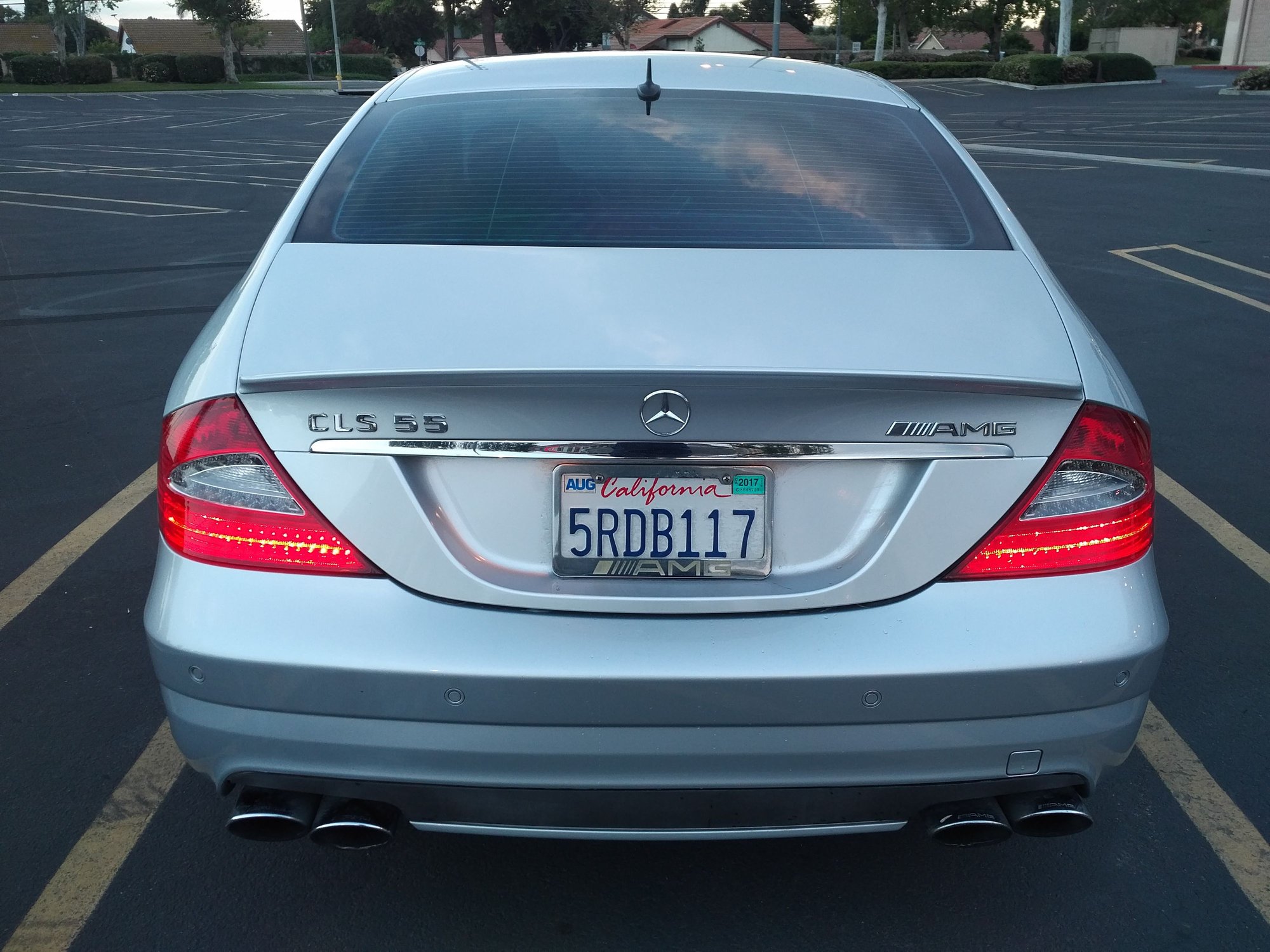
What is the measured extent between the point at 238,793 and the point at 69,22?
278 feet

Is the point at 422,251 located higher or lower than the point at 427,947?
higher

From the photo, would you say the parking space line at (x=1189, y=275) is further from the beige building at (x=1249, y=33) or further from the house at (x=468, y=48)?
the house at (x=468, y=48)

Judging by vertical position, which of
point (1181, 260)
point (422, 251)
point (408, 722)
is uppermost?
point (422, 251)

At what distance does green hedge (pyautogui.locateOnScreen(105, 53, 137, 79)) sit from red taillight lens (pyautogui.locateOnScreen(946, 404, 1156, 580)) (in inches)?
3228

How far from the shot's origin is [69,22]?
74062mm

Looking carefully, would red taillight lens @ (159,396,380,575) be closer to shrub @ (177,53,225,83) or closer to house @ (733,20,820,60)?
shrub @ (177,53,225,83)

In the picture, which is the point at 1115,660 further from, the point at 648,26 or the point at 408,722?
the point at 648,26

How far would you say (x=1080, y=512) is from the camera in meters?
2.11

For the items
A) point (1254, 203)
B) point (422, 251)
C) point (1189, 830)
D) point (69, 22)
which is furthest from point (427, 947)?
point (69, 22)

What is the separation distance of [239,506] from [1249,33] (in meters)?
57.7

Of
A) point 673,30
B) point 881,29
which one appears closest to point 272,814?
point 881,29

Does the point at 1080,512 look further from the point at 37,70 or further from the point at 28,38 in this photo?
the point at 28,38

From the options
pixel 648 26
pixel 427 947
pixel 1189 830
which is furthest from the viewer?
pixel 648 26

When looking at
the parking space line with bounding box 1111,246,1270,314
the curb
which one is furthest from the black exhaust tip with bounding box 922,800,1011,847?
the curb
